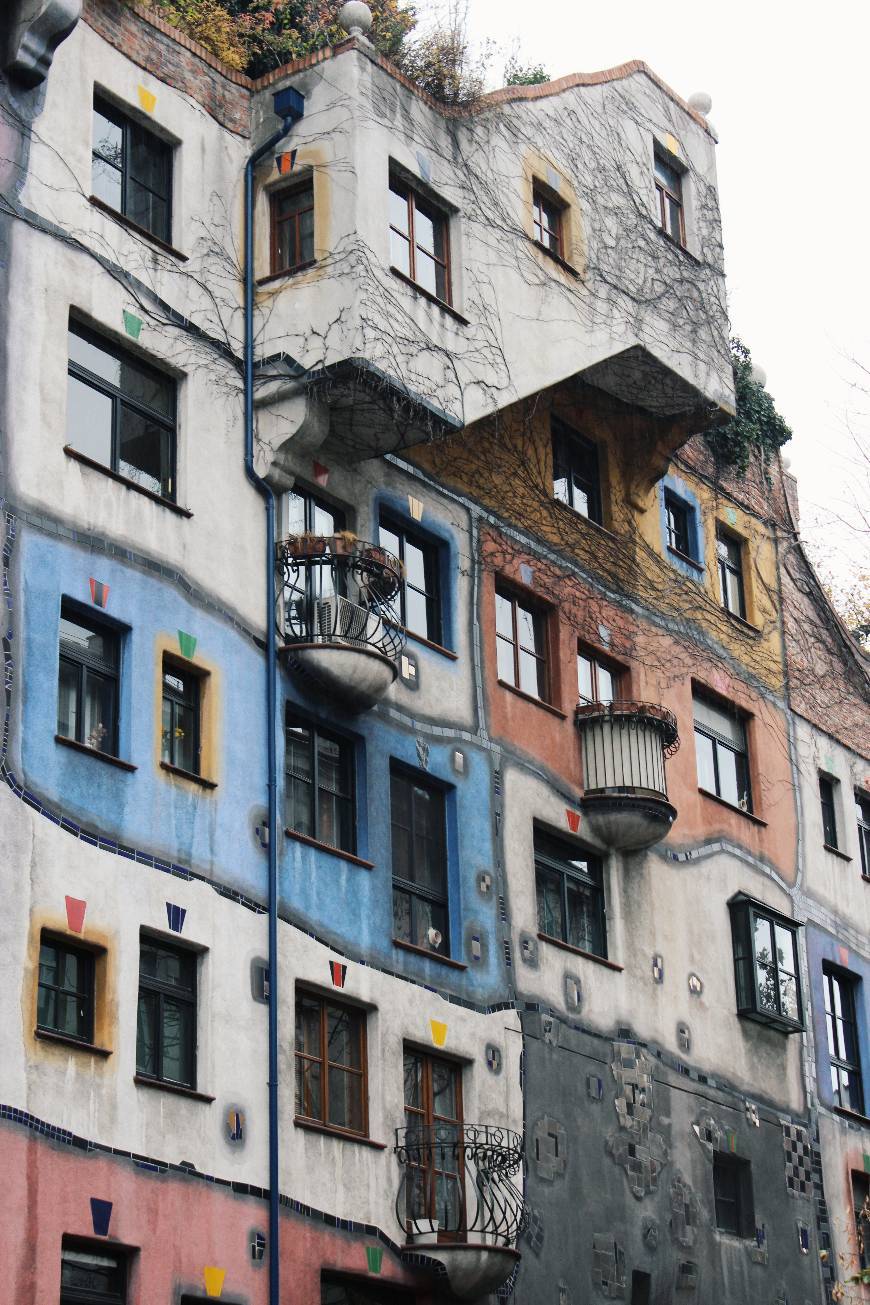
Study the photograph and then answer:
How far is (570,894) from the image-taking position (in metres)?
23.9

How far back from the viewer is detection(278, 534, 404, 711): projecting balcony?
66.9 feet

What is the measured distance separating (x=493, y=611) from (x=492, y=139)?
17.6 ft

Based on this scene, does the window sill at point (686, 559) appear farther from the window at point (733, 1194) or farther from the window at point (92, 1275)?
the window at point (92, 1275)

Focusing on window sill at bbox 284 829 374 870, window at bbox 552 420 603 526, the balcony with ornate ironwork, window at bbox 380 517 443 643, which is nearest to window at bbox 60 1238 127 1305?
the balcony with ornate ironwork

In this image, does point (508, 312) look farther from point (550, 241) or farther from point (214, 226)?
point (214, 226)

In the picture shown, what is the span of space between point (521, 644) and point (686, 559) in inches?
179

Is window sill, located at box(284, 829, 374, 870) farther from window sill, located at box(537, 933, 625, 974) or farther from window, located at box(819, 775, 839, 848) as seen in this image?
window, located at box(819, 775, 839, 848)

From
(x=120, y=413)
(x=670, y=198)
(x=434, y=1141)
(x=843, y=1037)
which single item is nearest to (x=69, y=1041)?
(x=434, y=1141)

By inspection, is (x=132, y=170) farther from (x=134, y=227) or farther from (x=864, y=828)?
(x=864, y=828)

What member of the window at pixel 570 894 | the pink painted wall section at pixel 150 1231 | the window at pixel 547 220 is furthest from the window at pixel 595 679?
Answer: the pink painted wall section at pixel 150 1231

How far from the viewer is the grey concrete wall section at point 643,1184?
21.6 m

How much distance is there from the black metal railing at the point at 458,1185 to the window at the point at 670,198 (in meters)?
12.4

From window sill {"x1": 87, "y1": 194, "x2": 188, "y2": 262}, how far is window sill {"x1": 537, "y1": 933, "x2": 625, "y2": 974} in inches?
311

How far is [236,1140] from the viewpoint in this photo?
18.0 meters
